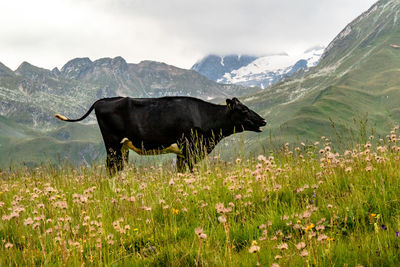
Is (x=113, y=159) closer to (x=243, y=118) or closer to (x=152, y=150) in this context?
(x=152, y=150)

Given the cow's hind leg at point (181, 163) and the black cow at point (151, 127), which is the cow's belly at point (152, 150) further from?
the cow's hind leg at point (181, 163)

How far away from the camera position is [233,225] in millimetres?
4555

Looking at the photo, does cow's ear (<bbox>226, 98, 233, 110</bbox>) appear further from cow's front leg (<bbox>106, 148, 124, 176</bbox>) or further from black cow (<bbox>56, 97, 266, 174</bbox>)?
cow's front leg (<bbox>106, 148, 124, 176</bbox>)

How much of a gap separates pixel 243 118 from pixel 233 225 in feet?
29.8

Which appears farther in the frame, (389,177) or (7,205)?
(7,205)

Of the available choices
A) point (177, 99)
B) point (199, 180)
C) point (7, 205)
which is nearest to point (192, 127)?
point (177, 99)

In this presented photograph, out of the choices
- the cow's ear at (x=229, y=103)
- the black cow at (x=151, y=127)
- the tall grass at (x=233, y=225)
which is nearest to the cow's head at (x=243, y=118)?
the cow's ear at (x=229, y=103)

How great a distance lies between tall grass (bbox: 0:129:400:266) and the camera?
131 inches

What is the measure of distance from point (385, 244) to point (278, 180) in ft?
10.5

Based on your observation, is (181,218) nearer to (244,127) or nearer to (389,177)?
(389,177)

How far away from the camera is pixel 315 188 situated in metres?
5.50

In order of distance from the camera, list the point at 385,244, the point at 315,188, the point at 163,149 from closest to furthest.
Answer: the point at 385,244
the point at 315,188
the point at 163,149

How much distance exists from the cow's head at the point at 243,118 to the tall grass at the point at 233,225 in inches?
234

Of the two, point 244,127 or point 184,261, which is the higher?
point 244,127
